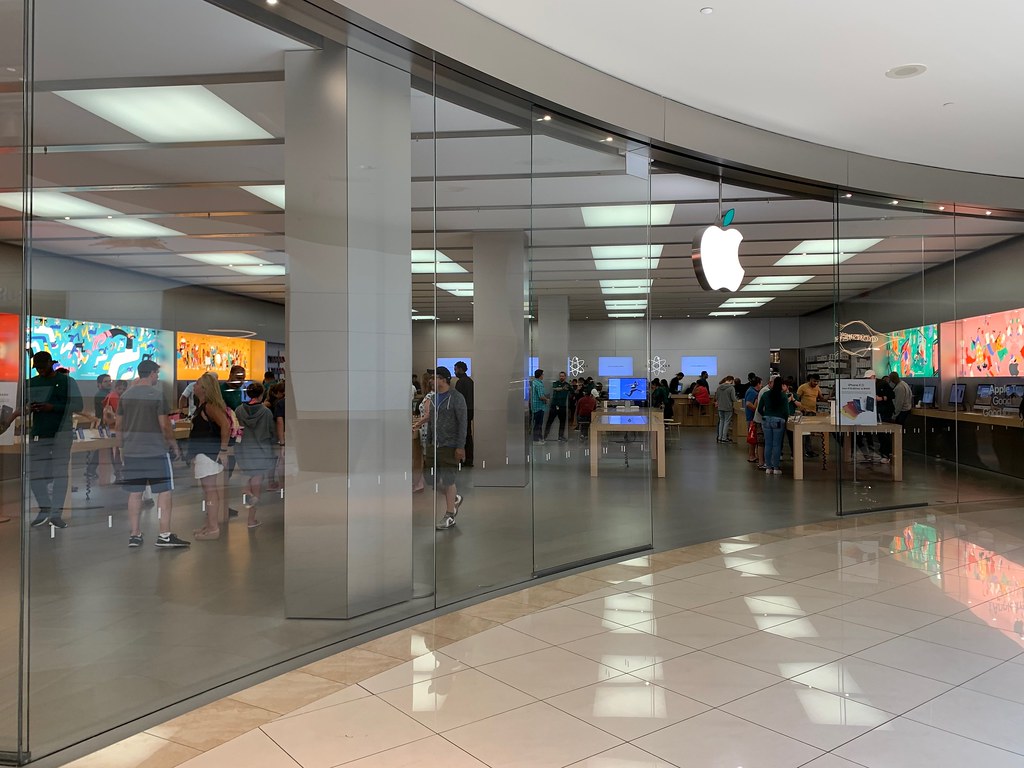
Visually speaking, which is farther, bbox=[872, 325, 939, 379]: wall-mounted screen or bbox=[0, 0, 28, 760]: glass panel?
bbox=[872, 325, 939, 379]: wall-mounted screen

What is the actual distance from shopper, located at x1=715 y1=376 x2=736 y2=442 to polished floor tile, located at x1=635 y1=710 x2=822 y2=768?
1412cm

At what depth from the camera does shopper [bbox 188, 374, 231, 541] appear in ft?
11.3

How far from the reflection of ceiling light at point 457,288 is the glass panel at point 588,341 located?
56cm

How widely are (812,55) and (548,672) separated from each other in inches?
178

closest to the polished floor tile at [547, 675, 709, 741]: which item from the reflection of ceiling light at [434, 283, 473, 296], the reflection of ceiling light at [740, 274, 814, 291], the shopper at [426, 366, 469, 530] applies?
the shopper at [426, 366, 469, 530]

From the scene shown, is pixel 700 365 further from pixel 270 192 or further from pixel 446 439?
pixel 270 192

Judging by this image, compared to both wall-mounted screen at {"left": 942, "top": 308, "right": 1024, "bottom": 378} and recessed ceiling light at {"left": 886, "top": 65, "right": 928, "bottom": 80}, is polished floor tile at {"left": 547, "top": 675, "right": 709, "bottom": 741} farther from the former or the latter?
wall-mounted screen at {"left": 942, "top": 308, "right": 1024, "bottom": 378}

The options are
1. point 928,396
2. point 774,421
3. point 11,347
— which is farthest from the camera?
point 774,421

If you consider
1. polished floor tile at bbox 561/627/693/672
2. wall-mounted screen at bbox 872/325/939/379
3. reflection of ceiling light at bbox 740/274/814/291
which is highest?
reflection of ceiling light at bbox 740/274/814/291

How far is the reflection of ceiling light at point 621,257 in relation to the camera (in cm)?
607

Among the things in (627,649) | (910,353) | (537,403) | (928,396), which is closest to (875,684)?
(627,649)

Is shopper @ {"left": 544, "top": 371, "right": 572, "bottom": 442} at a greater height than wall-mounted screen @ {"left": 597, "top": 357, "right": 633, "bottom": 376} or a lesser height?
lesser

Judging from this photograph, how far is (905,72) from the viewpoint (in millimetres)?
5410

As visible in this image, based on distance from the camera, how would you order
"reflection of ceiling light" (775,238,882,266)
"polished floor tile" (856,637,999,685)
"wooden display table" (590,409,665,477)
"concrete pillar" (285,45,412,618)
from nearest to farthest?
"polished floor tile" (856,637,999,685) < "concrete pillar" (285,45,412,618) < "wooden display table" (590,409,665,477) < "reflection of ceiling light" (775,238,882,266)
